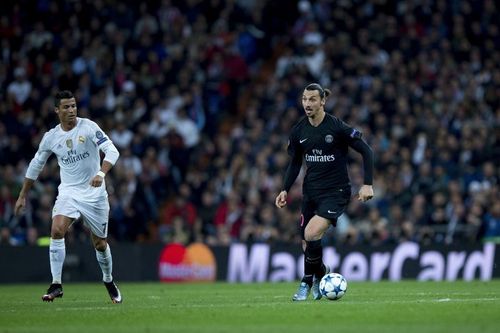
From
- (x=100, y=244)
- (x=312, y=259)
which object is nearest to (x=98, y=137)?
(x=100, y=244)

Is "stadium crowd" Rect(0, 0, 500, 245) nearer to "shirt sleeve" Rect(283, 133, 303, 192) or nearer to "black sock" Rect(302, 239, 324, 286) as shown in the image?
"shirt sleeve" Rect(283, 133, 303, 192)

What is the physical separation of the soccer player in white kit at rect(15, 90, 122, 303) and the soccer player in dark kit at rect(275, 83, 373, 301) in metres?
2.27

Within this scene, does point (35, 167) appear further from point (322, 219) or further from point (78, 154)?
point (322, 219)

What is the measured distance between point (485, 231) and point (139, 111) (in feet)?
27.0

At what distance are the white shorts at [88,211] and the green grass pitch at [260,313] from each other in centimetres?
97

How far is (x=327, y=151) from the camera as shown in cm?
1329

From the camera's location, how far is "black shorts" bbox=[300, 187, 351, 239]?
13.2 metres

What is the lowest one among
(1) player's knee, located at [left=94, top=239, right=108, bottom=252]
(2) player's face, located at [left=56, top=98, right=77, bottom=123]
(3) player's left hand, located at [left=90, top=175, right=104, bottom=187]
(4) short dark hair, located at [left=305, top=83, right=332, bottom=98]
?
(1) player's knee, located at [left=94, top=239, right=108, bottom=252]

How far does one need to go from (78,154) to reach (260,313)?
134 inches

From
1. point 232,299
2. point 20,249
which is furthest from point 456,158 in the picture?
point 232,299

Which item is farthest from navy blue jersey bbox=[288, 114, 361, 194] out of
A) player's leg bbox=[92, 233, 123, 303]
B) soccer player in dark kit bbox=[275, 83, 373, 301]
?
player's leg bbox=[92, 233, 123, 303]

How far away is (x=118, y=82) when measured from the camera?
25703mm

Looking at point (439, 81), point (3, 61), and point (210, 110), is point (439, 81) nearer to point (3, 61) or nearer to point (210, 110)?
point (210, 110)

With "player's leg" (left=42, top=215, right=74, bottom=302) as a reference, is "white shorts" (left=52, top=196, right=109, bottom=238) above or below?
above
